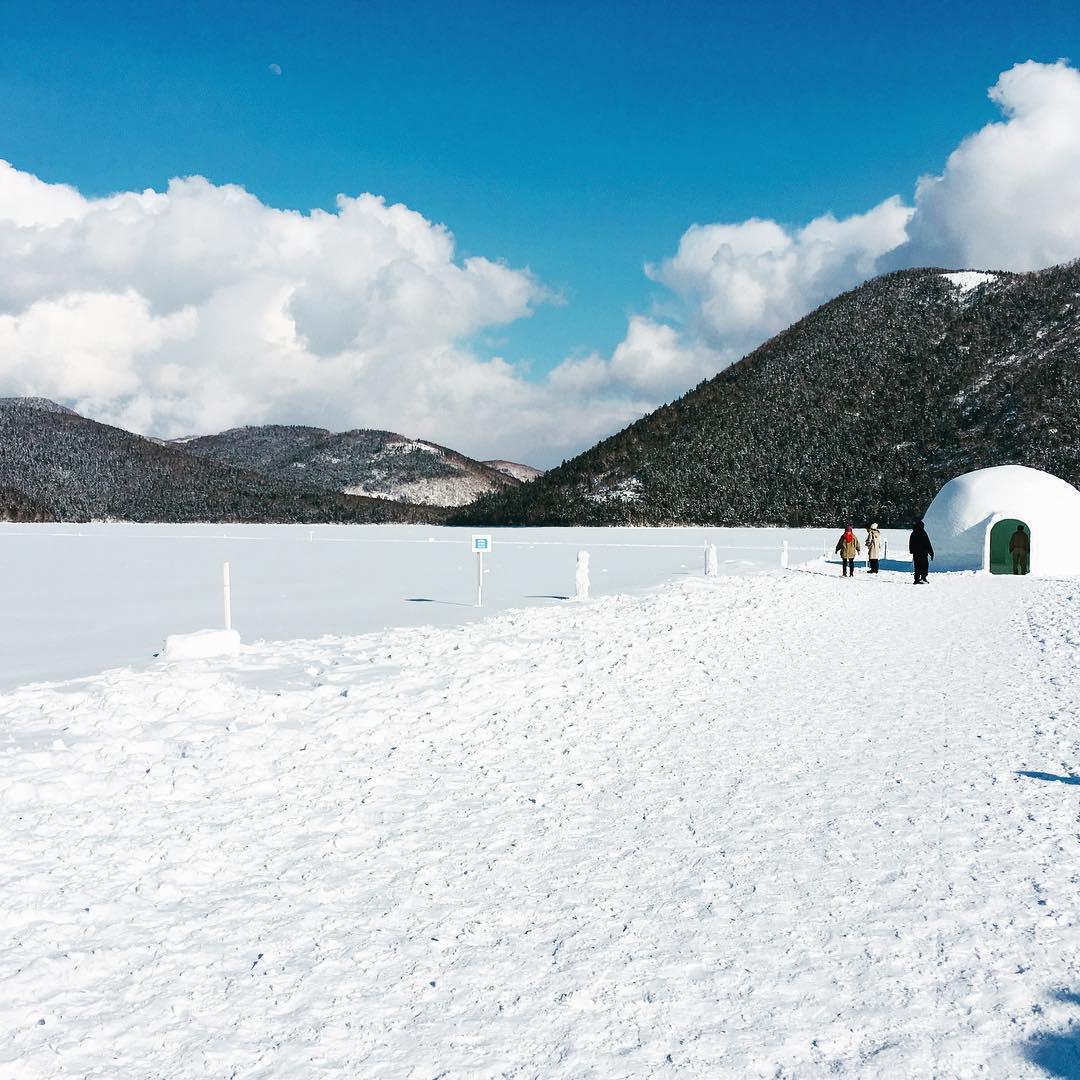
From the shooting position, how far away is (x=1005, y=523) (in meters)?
28.8

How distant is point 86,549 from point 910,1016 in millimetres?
46192

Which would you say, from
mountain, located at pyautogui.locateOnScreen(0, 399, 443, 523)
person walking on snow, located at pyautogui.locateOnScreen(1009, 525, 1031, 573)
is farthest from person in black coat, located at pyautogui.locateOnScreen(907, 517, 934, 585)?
mountain, located at pyautogui.locateOnScreen(0, 399, 443, 523)

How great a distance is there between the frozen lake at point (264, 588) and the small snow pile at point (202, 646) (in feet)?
2.23

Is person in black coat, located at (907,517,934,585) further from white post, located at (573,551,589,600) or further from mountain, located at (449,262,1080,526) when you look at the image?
mountain, located at (449,262,1080,526)

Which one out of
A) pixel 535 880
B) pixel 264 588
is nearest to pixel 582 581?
pixel 264 588

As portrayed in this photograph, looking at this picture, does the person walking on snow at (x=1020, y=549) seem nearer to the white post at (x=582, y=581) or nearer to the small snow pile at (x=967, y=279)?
the white post at (x=582, y=581)

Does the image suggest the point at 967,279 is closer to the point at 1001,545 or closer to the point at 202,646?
the point at 1001,545

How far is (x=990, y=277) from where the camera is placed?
118 meters

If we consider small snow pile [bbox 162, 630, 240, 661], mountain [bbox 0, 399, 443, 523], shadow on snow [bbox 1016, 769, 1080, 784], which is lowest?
shadow on snow [bbox 1016, 769, 1080, 784]

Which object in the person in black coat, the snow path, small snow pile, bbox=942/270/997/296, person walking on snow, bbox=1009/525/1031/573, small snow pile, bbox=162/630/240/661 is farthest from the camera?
small snow pile, bbox=942/270/997/296

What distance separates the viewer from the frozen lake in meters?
13.8

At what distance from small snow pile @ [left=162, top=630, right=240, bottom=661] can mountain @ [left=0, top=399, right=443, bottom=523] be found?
467ft

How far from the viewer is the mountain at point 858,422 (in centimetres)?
8775

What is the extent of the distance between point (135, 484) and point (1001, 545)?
516ft
